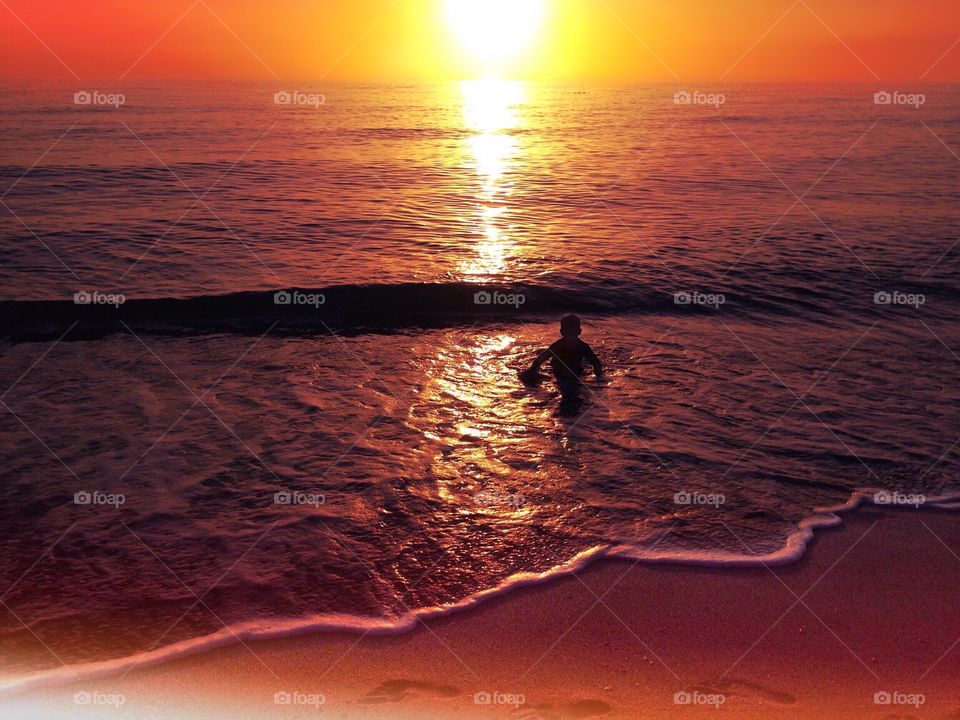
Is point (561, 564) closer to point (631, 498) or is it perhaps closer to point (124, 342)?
point (631, 498)

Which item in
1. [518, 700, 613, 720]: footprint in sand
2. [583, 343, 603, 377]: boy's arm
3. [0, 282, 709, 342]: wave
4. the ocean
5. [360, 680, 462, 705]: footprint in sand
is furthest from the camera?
[0, 282, 709, 342]: wave

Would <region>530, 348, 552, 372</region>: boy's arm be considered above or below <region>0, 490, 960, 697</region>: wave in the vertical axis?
above

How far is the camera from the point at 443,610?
5164 mm

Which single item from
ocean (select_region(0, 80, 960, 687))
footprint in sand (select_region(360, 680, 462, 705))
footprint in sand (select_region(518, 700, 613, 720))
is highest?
ocean (select_region(0, 80, 960, 687))

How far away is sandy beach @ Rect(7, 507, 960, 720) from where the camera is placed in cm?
429

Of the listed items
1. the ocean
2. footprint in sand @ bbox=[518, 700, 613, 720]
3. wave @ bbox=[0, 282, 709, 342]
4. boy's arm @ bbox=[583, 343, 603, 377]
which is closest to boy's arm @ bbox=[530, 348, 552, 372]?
the ocean

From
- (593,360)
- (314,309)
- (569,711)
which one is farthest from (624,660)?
(314,309)

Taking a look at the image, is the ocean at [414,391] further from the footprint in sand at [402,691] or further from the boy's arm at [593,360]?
the footprint in sand at [402,691]

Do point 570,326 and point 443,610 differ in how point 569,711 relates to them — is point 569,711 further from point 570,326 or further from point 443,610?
point 570,326

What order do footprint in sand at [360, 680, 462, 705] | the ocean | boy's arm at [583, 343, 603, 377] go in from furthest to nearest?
boy's arm at [583, 343, 603, 377] → the ocean → footprint in sand at [360, 680, 462, 705]

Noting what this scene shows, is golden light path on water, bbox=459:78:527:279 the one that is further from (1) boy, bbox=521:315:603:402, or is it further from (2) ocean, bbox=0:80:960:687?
(1) boy, bbox=521:315:603:402

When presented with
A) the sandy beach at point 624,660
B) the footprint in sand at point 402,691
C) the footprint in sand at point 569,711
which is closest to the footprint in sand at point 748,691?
the sandy beach at point 624,660

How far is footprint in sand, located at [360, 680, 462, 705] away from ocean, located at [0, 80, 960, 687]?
62 centimetres

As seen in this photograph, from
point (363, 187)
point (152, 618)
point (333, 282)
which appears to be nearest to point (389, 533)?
point (152, 618)
